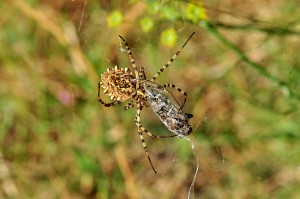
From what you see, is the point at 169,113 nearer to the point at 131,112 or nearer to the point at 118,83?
the point at 118,83

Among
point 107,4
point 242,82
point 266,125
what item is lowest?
point 266,125

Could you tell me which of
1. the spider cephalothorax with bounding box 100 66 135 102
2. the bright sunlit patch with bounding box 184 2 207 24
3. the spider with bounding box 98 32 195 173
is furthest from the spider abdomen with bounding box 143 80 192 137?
the bright sunlit patch with bounding box 184 2 207 24

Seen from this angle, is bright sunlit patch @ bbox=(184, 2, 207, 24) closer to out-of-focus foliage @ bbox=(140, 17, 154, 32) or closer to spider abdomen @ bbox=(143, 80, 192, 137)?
out-of-focus foliage @ bbox=(140, 17, 154, 32)

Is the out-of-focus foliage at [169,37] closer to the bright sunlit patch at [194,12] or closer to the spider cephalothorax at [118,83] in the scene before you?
the bright sunlit patch at [194,12]

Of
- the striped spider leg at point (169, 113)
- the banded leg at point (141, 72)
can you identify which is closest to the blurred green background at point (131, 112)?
the banded leg at point (141, 72)

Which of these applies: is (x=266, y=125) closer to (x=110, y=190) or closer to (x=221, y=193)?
(x=221, y=193)

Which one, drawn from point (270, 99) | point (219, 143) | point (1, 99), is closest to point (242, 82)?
point (270, 99)

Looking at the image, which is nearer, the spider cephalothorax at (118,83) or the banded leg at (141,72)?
the spider cephalothorax at (118,83)
